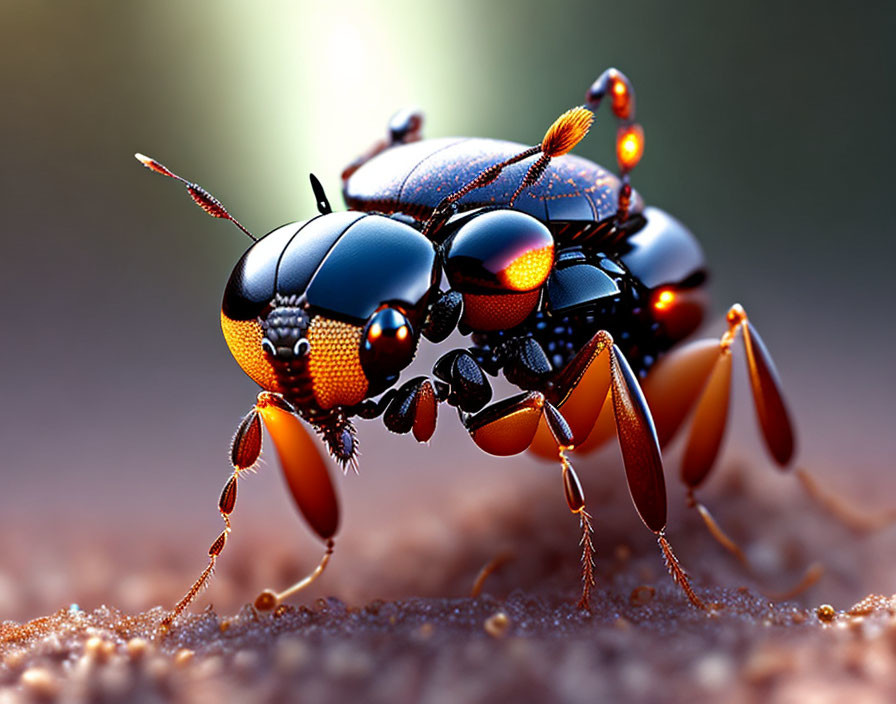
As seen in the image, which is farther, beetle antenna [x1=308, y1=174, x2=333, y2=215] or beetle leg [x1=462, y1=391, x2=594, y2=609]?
beetle antenna [x1=308, y1=174, x2=333, y2=215]

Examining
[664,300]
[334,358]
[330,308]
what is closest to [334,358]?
[334,358]

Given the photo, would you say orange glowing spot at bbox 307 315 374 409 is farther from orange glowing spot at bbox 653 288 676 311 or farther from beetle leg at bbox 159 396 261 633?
orange glowing spot at bbox 653 288 676 311

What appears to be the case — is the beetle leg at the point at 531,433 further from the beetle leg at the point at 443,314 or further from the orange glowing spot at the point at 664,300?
the orange glowing spot at the point at 664,300

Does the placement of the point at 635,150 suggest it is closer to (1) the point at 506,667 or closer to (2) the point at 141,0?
(1) the point at 506,667

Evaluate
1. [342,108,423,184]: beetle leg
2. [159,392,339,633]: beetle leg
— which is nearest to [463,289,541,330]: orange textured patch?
[159,392,339,633]: beetle leg

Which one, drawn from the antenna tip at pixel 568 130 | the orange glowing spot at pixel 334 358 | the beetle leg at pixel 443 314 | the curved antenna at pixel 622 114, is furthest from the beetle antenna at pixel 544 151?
the curved antenna at pixel 622 114
